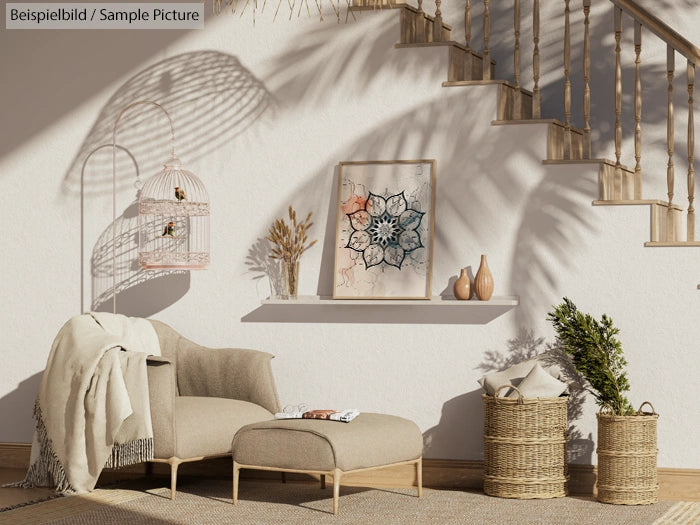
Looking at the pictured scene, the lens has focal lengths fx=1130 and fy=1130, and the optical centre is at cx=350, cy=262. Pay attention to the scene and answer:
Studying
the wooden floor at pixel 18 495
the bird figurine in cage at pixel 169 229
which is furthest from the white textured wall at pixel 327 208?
the wooden floor at pixel 18 495

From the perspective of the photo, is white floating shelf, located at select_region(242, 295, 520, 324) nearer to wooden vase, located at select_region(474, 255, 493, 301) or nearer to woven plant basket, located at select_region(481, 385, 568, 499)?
wooden vase, located at select_region(474, 255, 493, 301)

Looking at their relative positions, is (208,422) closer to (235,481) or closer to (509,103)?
(235,481)

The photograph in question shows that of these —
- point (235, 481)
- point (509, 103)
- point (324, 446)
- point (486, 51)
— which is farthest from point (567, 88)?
point (235, 481)

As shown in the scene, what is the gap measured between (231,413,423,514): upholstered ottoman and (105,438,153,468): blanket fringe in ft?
1.26

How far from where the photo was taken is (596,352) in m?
5.19

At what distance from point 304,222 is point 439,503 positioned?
1.67 meters

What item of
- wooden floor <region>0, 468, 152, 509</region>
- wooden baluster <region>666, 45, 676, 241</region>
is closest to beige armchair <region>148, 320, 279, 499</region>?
wooden floor <region>0, 468, 152, 509</region>

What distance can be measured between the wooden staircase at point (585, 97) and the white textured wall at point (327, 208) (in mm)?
61

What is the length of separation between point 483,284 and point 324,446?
1.25 metres

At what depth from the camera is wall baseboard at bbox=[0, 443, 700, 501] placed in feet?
17.6

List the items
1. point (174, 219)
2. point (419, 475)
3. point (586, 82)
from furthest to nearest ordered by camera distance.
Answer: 1. point (174, 219)
2. point (586, 82)
3. point (419, 475)

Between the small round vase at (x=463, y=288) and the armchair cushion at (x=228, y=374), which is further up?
the small round vase at (x=463, y=288)

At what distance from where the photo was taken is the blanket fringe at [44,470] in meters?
5.34

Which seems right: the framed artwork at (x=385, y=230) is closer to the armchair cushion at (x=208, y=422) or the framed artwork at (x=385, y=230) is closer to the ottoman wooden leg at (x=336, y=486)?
the armchair cushion at (x=208, y=422)
